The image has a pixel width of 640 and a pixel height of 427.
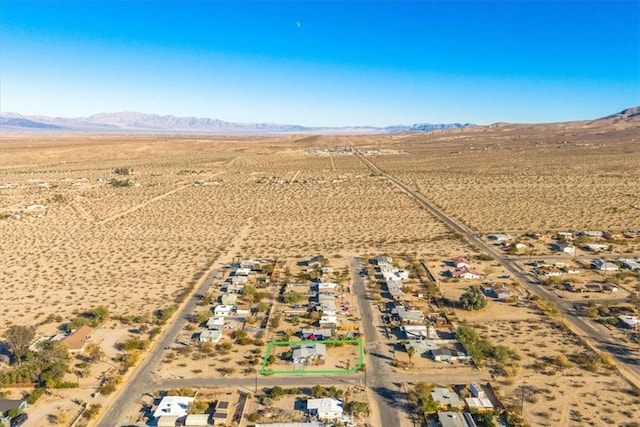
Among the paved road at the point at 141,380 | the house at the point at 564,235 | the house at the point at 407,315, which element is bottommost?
the paved road at the point at 141,380

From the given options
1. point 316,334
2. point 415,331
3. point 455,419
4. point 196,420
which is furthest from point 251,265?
point 455,419

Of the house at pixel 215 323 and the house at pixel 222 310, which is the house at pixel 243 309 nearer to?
the house at pixel 222 310

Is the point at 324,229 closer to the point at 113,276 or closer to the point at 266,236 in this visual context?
the point at 266,236

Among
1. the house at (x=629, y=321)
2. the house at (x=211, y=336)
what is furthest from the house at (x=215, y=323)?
the house at (x=629, y=321)

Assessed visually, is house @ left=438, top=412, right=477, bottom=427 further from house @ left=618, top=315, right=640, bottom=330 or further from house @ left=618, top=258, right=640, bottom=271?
house @ left=618, top=258, right=640, bottom=271

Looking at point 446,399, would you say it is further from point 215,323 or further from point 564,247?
point 564,247
